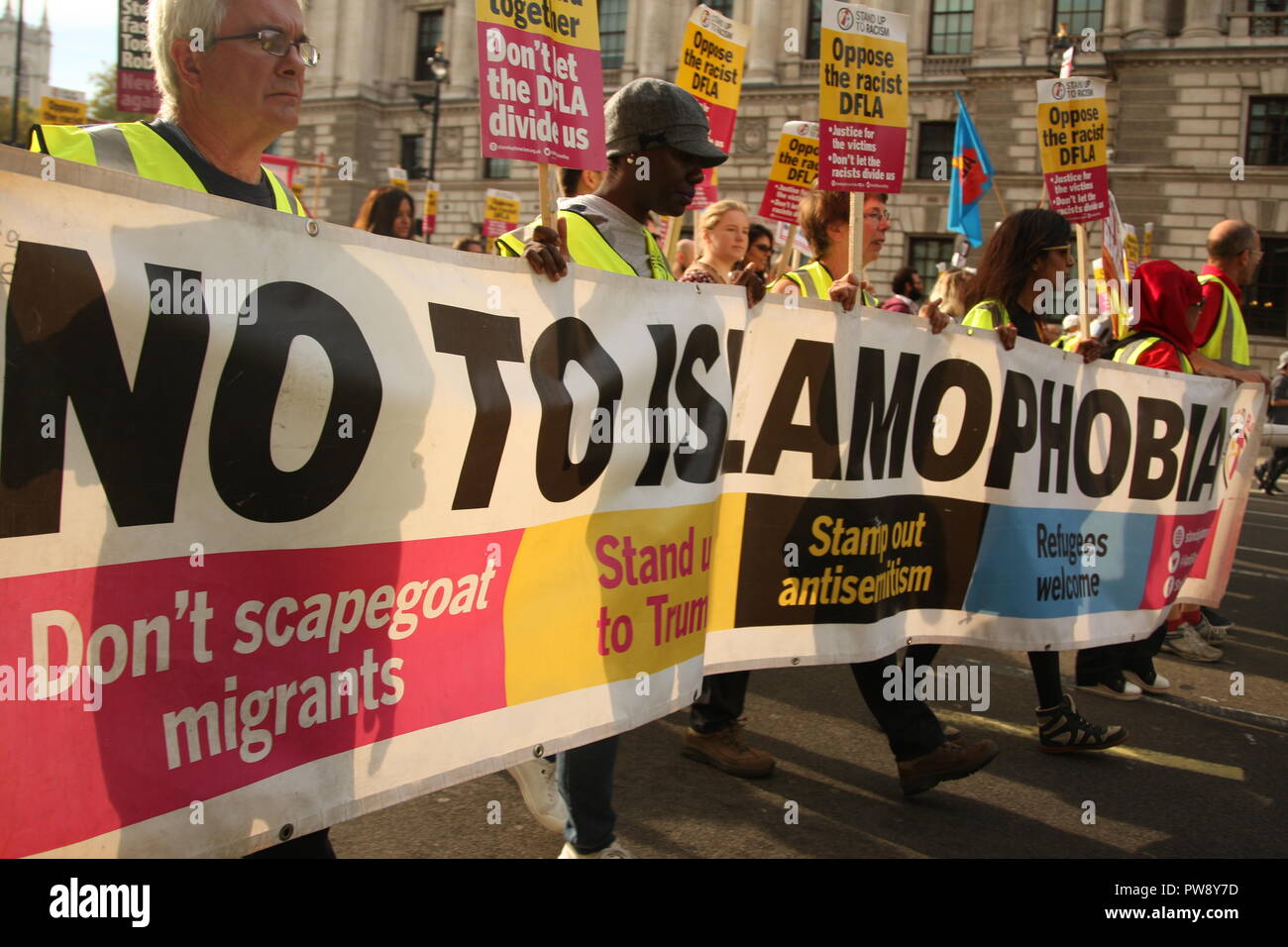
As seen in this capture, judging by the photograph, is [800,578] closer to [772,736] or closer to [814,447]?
[814,447]

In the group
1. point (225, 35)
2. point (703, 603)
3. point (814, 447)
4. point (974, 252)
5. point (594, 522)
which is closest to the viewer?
point (225, 35)

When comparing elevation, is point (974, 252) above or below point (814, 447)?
above

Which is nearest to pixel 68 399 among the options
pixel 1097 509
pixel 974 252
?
pixel 1097 509

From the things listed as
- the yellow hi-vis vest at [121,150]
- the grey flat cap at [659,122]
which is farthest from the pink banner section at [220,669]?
the grey flat cap at [659,122]

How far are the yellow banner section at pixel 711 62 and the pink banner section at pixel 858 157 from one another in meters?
2.13

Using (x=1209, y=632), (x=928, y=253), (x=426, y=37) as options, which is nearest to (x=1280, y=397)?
(x=1209, y=632)

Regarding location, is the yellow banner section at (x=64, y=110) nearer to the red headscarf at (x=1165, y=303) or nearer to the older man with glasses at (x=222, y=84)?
the red headscarf at (x=1165, y=303)

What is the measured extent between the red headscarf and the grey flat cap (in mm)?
3213

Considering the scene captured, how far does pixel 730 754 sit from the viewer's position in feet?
14.2

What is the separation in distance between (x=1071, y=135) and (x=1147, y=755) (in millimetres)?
3192

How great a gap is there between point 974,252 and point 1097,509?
88.3ft

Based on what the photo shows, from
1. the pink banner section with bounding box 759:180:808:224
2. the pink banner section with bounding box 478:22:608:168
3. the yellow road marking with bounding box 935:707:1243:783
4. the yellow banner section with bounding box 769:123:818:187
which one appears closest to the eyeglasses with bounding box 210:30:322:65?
the pink banner section with bounding box 478:22:608:168

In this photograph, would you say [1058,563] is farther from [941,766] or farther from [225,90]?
[225,90]

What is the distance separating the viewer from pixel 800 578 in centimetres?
375
